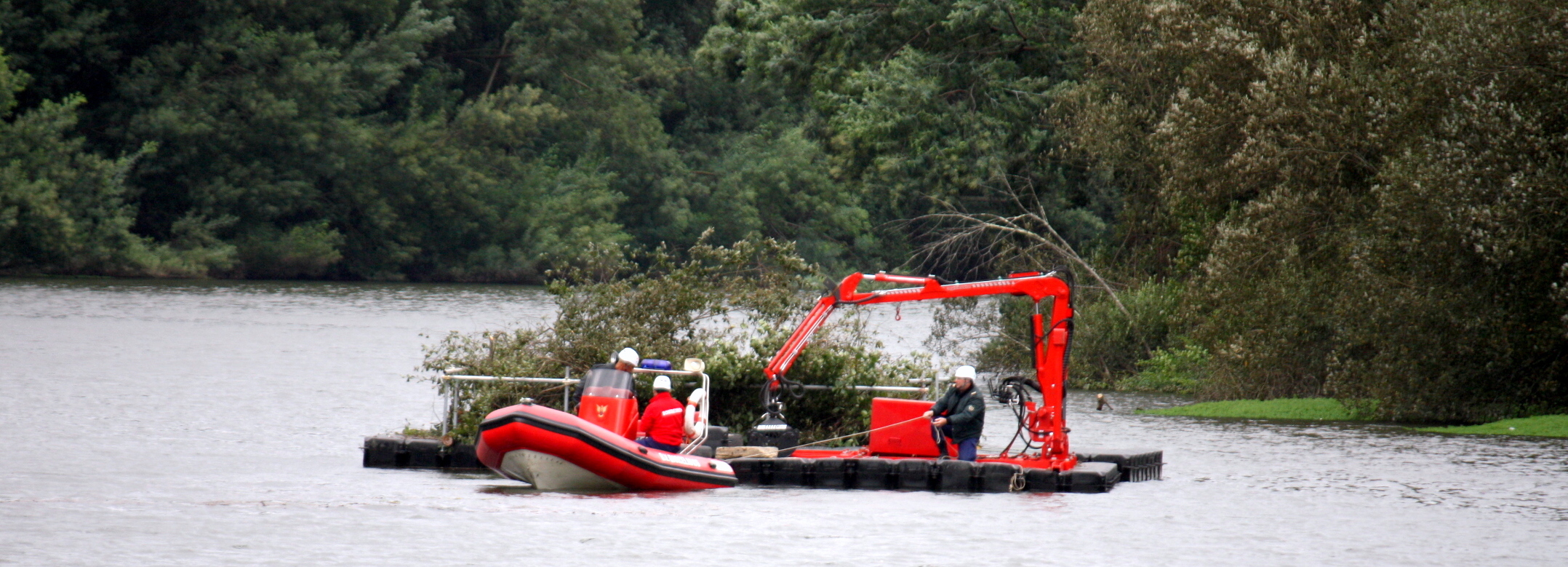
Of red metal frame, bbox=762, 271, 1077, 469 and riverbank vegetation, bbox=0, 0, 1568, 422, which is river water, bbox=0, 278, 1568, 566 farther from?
riverbank vegetation, bbox=0, 0, 1568, 422

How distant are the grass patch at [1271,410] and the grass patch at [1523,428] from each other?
96.9 inches

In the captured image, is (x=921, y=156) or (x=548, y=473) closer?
(x=548, y=473)

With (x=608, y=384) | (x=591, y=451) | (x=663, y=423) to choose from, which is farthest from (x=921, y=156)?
(x=591, y=451)

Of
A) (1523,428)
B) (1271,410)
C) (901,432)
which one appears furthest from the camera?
(1271,410)

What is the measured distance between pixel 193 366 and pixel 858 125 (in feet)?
52.3

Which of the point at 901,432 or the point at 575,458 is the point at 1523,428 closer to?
the point at 901,432

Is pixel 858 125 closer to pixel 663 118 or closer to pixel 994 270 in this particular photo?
pixel 994 270

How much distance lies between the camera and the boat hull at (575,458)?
20.6 metres

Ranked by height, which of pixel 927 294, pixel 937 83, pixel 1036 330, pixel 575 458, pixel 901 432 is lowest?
pixel 575 458

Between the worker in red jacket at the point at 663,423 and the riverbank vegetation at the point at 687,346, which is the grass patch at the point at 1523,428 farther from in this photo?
the worker in red jacket at the point at 663,423

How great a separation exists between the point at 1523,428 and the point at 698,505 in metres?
15.3

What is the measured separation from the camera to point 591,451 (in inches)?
819

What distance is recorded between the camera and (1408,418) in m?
31.8

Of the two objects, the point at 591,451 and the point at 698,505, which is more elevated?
the point at 591,451
